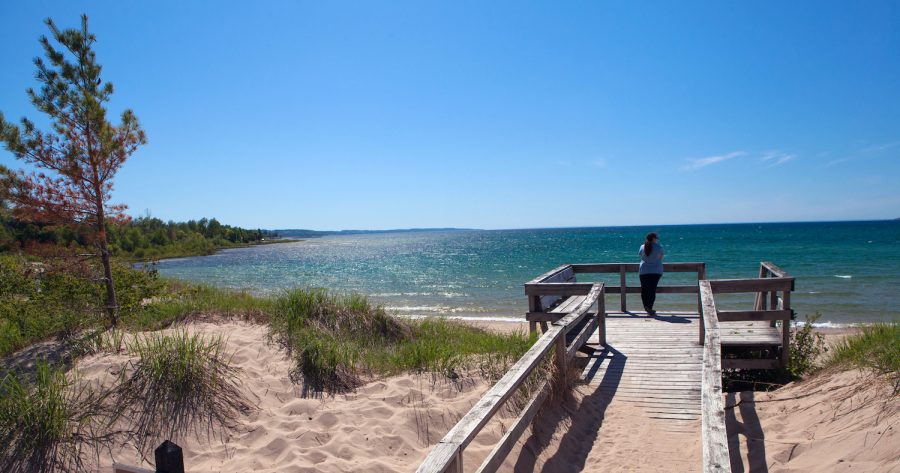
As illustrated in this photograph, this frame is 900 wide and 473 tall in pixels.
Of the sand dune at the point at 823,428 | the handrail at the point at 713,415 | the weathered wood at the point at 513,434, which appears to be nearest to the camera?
the handrail at the point at 713,415

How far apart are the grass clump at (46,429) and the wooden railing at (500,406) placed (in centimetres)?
341

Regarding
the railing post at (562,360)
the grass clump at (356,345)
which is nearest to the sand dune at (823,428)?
the railing post at (562,360)

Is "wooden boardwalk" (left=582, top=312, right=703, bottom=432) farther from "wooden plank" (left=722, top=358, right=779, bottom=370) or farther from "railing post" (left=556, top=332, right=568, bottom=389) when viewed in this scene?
"railing post" (left=556, top=332, right=568, bottom=389)

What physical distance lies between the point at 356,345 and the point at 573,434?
397 cm

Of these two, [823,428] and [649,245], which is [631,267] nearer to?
[649,245]

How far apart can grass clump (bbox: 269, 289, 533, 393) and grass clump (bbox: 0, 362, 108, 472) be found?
2.10m

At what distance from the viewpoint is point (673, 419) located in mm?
5414

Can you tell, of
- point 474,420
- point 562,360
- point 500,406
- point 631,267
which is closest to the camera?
point 474,420

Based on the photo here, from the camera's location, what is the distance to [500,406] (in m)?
3.56

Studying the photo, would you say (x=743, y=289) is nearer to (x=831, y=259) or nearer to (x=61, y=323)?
(x=61, y=323)

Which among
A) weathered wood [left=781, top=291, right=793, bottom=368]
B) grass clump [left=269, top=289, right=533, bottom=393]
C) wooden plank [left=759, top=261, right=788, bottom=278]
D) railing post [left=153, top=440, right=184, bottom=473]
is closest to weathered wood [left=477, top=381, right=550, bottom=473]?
grass clump [left=269, top=289, right=533, bottom=393]

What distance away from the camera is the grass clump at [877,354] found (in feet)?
15.6

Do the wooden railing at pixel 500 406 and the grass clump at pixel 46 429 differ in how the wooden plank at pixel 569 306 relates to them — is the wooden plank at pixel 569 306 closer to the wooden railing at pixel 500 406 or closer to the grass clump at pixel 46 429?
the wooden railing at pixel 500 406

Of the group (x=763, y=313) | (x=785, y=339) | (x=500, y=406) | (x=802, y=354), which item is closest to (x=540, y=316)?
(x=763, y=313)
